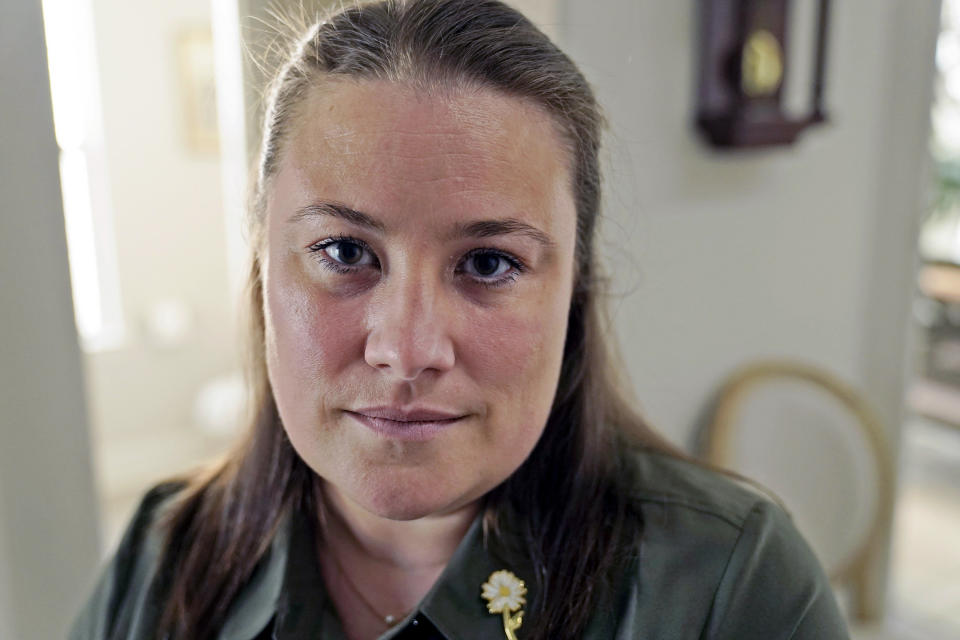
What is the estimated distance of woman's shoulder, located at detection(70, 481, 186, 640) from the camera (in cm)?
96

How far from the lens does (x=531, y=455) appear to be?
3.05 ft

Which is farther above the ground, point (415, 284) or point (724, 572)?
point (415, 284)

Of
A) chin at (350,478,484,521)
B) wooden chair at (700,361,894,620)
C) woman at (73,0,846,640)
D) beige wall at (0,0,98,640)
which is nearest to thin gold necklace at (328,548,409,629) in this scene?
woman at (73,0,846,640)

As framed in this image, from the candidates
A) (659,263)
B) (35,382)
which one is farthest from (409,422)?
(659,263)

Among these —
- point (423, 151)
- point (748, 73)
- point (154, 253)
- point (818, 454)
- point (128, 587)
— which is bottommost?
point (818, 454)

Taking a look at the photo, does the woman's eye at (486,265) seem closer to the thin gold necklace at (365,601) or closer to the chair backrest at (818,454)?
the thin gold necklace at (365,601)

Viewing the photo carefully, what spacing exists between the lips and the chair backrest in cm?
119

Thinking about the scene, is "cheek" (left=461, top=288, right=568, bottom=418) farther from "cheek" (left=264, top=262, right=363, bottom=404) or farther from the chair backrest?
the chair backrest

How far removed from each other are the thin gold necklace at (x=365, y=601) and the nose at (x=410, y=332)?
308mm

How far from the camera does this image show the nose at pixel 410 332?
69 centimetres

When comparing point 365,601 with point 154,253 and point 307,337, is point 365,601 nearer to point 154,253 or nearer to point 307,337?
point 307,337

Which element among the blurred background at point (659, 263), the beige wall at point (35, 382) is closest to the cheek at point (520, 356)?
the blurred background at point (659, 263)

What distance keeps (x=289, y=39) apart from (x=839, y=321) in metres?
1.59

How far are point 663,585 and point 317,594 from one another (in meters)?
0.35
